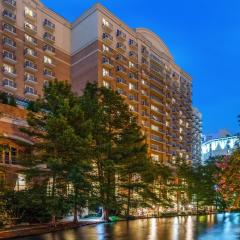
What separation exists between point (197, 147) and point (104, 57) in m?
81.3

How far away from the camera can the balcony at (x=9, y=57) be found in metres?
78.6

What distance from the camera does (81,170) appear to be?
32.2 m

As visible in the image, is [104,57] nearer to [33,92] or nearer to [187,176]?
[33,92]

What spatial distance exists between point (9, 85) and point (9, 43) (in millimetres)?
8424

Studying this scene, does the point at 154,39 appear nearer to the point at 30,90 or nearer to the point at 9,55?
the point at 30,90

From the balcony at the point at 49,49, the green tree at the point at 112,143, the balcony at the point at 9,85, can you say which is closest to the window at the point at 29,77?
the balcony at the point at 9,85

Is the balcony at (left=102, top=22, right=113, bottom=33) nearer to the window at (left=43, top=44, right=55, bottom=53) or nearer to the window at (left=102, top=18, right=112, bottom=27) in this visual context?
the window at (left=102, top=18, right=112, bottom=27)

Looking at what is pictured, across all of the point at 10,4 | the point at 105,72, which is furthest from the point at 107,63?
the point at 10,4

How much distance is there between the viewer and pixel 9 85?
78.1 m

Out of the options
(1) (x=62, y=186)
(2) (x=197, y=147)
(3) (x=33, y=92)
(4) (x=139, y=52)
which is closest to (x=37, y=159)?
(1) (x=62, y=186)

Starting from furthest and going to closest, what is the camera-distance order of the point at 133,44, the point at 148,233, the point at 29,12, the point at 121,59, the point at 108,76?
the point at 133,44 < the point at 121,59 < the point at 108,76 < the point at 29,12 < the point at 148,233

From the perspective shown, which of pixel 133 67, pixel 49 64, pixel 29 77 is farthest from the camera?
pixel 133 67

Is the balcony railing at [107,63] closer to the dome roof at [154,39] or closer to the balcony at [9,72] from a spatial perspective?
the dome roof at [154,39]

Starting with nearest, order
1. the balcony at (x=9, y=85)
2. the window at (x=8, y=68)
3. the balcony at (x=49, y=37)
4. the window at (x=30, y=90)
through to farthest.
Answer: the balcony at (x=9, y=85) → the window at (x=8, y=68) → the window at (x=30, y=90) → the balcony at (x=49, y=37)
